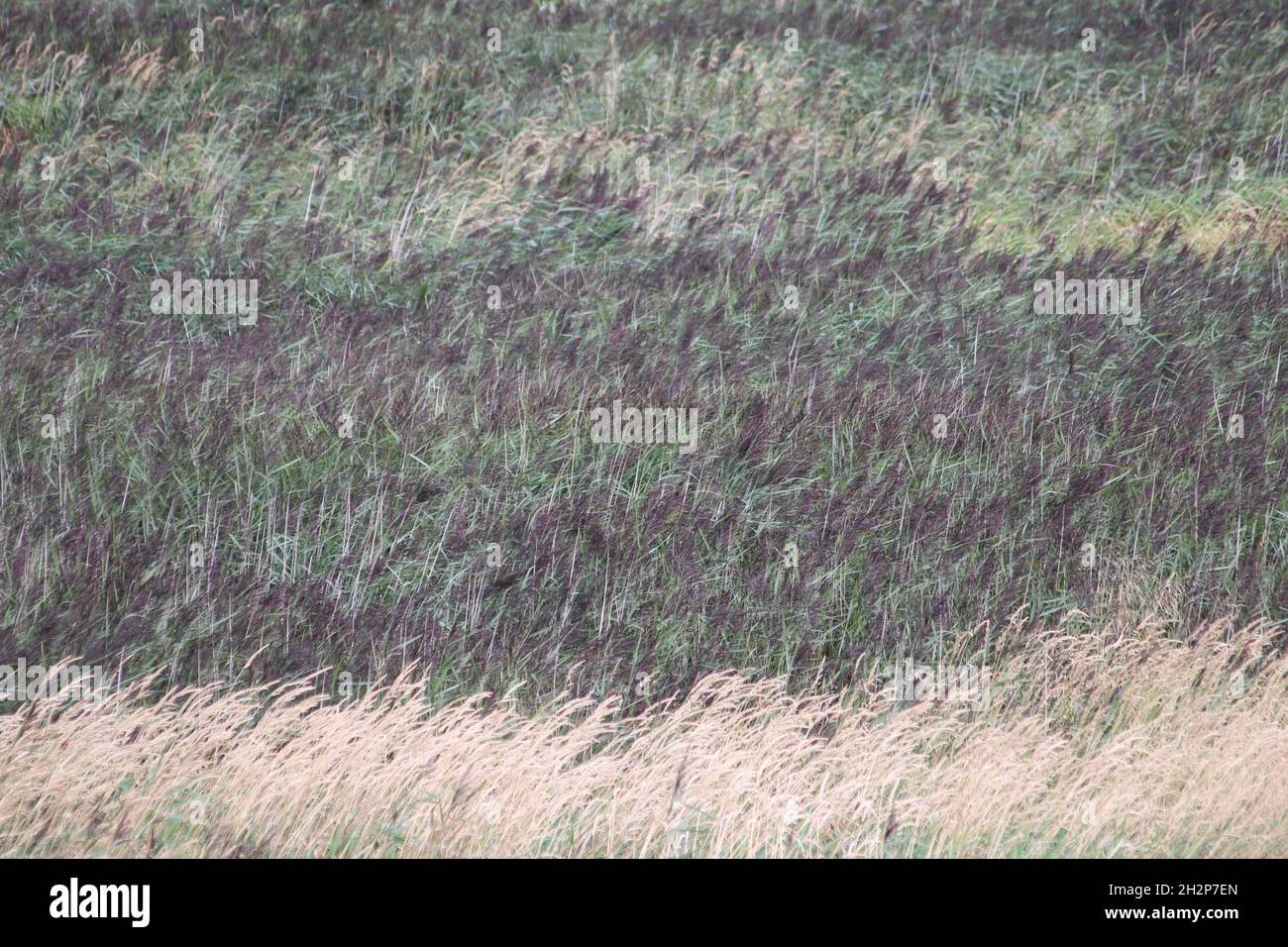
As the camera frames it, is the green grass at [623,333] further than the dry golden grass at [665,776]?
Yes

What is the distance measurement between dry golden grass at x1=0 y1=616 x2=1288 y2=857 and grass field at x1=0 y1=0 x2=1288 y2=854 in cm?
3

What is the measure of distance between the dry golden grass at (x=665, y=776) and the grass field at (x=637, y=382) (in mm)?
27

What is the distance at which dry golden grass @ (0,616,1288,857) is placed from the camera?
3.24m

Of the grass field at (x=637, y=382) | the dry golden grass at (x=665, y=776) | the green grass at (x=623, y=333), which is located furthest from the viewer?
the green grass at (x=623, y=333)

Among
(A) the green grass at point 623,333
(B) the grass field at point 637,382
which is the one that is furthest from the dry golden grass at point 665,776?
(A) the green grass at point 623,333

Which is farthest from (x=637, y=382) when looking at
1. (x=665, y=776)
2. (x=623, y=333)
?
(x=665, y=776)

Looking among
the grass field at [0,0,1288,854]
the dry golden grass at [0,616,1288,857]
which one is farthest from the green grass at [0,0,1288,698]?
the dry golden grass at [0,616,1288,857]

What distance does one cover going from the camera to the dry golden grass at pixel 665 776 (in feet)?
10.6

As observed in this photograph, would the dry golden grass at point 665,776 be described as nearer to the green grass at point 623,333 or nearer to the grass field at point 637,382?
the grass field at point 637,382

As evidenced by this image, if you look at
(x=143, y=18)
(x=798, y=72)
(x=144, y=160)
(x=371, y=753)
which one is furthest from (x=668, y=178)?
(x=371, y=753)

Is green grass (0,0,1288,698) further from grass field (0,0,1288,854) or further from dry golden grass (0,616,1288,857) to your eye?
dry golden grass (0,616,1288,857)

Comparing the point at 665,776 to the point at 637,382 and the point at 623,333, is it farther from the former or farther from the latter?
the point at 623,333

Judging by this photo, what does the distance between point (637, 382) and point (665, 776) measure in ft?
9.76

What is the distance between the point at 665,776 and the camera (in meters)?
3.52
